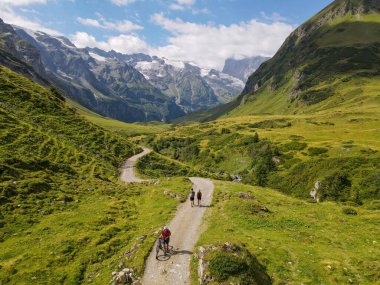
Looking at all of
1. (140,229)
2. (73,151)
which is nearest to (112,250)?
(140,229)

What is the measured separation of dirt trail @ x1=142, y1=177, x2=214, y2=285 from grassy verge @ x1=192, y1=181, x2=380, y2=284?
1.05m

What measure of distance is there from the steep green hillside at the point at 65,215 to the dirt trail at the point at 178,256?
45.1 inches

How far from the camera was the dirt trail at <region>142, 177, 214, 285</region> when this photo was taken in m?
23.5

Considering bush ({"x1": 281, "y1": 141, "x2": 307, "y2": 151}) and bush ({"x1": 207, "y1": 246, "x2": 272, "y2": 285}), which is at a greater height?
bush ({"x1": 281, "y1": 141, "x2": 307, "y2": 151})

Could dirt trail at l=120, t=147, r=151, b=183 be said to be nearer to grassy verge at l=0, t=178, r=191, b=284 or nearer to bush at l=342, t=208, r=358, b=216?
grassy verge at l=0, t=178, r=191, b=284

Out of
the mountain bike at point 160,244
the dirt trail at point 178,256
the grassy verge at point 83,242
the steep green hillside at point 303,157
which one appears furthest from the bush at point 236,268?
the steep green hillside at point 303,157

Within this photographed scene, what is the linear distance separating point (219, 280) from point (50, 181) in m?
33.8

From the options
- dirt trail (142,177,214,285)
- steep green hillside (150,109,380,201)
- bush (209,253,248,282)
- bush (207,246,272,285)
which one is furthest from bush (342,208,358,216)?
steep green hillside (150,109,380,201)

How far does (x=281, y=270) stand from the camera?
25219 millimetres

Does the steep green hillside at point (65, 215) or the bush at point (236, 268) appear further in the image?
the steep green hillside at point (65, 215)

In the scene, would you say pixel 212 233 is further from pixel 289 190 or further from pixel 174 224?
pixel 289 190

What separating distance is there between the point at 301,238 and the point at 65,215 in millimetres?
26579

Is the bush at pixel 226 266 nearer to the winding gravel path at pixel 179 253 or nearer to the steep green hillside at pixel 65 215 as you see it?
the winding gravel path at pixel 179 253

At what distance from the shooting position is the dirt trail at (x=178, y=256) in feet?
77.3
